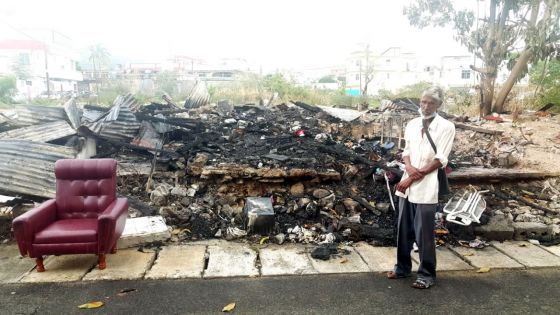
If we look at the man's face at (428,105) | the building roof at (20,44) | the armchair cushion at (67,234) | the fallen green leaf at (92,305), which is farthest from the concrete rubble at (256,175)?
the building roof at (20,44)

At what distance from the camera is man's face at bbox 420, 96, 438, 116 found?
357cm

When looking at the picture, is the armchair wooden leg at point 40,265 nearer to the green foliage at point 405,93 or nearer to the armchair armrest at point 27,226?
the armchair armrest at point 27,226

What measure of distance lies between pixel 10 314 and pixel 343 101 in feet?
40.7

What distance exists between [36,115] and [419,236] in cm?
768

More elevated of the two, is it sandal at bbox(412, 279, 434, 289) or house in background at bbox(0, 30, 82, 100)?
house in background at bbox(0, 30, 82, 100)

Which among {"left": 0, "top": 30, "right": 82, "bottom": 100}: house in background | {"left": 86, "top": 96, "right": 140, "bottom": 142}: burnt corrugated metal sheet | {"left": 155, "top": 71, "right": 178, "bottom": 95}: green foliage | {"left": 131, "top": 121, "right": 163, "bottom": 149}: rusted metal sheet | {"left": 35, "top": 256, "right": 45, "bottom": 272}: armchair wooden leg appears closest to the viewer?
{"left": 35, "top": 256, "right": 45, "bottom": 272}: armchair wooden leg

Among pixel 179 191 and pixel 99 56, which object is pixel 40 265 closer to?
pixel 179 191

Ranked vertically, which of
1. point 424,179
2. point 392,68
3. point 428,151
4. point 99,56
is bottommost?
point 424,179

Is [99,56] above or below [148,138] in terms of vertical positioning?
above

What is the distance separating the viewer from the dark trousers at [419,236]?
144 inches

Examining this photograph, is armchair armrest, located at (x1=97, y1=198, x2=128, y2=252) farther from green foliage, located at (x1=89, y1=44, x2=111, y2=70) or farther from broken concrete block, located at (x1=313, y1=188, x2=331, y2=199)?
green foliage, located at (x1=89, y1=44, x2=111, y2=70)

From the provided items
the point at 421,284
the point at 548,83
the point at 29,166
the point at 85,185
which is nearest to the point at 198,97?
the point at 29,166

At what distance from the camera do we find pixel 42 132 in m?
6.86

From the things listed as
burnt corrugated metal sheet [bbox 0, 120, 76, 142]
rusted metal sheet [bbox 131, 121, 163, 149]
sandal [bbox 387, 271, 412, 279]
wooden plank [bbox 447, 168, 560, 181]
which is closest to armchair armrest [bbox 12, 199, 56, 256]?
burnt corrugated metal sheet [bbox 0, 120, 76, 142]
